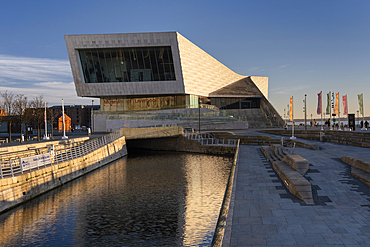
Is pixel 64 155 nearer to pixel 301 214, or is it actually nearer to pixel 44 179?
pixel 44 179

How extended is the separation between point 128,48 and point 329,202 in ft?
191

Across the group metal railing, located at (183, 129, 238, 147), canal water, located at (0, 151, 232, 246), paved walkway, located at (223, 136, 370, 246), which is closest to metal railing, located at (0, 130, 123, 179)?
canal water, located at (0, 151, 232, 246)

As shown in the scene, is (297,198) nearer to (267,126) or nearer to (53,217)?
(53,217)

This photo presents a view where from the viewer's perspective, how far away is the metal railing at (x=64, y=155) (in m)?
17.4

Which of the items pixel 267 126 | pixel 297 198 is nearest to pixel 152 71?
pixel 267 126

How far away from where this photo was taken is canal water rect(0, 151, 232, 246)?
39.9 ft

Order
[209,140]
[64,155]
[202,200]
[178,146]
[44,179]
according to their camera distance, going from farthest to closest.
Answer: [178,146], [209,140], [64,155], [44,179], [202,200]

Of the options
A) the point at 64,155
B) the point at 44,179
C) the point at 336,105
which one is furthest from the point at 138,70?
the point at 44,179

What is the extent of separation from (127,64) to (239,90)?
105 feet

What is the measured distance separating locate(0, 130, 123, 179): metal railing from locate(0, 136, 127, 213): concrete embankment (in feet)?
1.16

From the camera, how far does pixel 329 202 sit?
37.2 feet

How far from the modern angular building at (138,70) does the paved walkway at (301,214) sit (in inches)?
2027

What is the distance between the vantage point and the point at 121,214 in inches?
606

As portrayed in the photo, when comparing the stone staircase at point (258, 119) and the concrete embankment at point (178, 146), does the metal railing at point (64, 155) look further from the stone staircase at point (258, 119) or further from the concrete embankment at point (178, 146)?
the stone staircase at point (258, 119)
